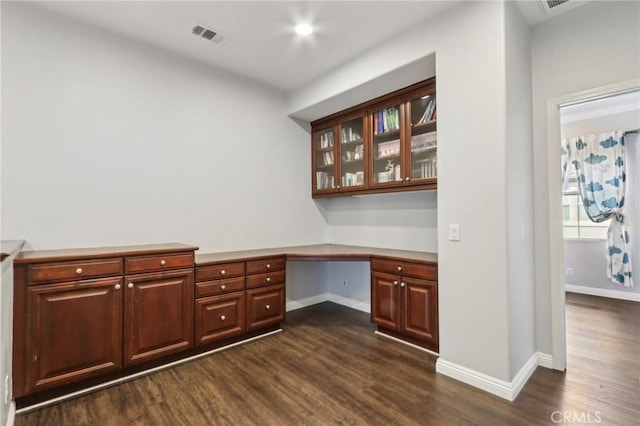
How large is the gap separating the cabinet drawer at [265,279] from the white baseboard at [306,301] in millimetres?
888

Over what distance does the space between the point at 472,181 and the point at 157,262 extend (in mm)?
2546

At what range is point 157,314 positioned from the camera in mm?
2420

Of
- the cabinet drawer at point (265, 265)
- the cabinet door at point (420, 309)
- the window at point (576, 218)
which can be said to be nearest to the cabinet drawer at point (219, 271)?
the cabinet drawer at point (265, 265)

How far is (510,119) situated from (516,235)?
0.85m

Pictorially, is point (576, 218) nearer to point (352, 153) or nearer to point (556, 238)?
point (556, 238)

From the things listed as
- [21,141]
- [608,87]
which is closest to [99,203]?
[21,141]

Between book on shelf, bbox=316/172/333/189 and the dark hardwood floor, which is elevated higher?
book on shelf, bbox=316/172/333/189

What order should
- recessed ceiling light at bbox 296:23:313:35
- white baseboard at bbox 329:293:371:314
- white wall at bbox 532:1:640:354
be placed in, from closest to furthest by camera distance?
1. white wall at bbox 532:1:640:354
2. recessed ceiling light at bbox 296:23:313:35
3. white baseboard at bbox 329:293:371:314

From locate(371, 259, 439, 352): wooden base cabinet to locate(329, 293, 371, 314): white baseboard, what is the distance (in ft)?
2.44

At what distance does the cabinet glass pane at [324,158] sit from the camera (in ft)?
13.1

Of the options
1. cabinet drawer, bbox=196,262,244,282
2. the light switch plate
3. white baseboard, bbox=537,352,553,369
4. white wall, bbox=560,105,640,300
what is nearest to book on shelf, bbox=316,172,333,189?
cabinet drawer, bbox=196,262,244,282

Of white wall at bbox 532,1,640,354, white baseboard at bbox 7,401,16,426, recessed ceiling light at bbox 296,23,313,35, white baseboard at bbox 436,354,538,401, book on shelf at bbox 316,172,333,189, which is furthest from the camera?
book on shelf at bbox 316,172,333,189

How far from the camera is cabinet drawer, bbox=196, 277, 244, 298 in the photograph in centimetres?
267

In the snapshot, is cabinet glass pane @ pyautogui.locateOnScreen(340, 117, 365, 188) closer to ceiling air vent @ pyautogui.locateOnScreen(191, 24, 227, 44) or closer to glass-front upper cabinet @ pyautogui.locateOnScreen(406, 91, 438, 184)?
glass-front upper cabinet @ pyautogui.locateOnScreen(406, 91, 438, 184)
